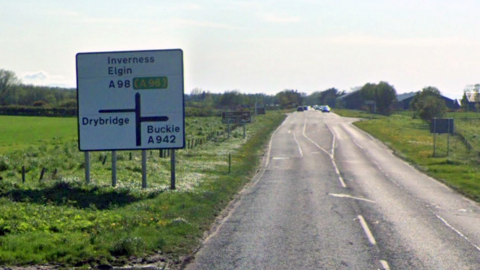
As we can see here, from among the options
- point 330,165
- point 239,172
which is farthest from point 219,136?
point 239,172

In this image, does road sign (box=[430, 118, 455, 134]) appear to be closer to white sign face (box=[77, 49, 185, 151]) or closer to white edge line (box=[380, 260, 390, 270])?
white sign face (box=[77, 49, 185, 151])

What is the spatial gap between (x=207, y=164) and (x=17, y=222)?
1869 cm

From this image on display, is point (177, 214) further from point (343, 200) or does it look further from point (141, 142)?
point (343, 200)

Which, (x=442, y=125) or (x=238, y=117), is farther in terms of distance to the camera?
(x=238, y=117)

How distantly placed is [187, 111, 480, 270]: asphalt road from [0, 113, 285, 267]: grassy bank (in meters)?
0.82

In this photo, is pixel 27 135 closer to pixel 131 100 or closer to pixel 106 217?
pixel 131 100

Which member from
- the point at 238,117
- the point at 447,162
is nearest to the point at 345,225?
the point at 447,162

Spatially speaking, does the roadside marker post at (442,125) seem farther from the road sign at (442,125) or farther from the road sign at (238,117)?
the road sign at (238,117)

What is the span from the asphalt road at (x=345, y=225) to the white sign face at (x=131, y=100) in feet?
12.1

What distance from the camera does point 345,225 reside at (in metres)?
14.2

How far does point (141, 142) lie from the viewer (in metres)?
19.0

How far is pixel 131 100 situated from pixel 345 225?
8.30m

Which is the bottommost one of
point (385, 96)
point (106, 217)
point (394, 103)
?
point (106, 217)

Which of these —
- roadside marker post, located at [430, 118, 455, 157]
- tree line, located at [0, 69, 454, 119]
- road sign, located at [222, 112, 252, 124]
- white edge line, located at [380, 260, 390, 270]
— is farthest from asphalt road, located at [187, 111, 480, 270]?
tree line, located at [0, 69, 454, 119]
